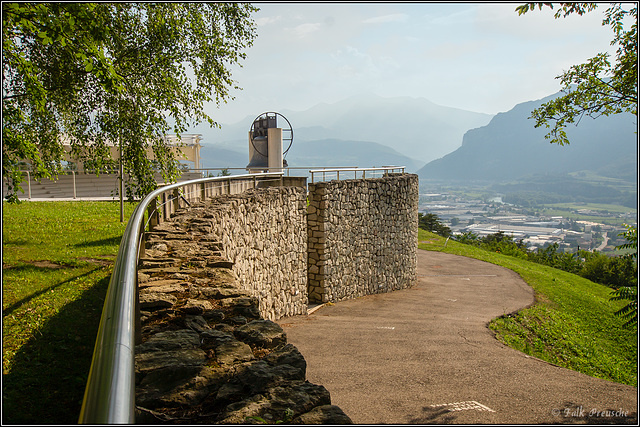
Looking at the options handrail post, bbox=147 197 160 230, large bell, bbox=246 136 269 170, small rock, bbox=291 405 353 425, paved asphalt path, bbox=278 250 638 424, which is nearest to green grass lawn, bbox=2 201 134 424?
handrail post, bbox=147 197 160 230

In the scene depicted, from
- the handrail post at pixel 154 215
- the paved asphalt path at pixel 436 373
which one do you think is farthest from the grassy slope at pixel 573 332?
the handrail post at pixel 154 215

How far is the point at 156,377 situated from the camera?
102 inches

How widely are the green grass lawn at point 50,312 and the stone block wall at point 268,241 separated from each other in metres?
2.28

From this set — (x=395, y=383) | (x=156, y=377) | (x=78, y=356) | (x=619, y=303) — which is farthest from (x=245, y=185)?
(x=619, y=303)

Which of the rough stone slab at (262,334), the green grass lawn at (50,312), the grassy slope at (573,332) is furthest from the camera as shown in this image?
the grassy slope at (573,332)

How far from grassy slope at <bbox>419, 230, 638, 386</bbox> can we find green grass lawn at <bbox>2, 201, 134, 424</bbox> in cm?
902

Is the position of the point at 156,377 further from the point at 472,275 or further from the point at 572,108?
the point at 472,275

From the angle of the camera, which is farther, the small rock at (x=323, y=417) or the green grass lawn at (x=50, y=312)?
the green grass lawn at (x=50, y=312)

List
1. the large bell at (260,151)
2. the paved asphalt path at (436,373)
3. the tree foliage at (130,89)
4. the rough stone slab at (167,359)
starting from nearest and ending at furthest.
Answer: the rough stone slab at (167,359) → the paved asphalt path at (436,373) → the tree foliage at (130,89) → the large bell at (260,151)

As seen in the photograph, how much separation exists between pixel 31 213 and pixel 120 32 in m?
7.85

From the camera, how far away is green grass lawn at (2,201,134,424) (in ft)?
14.6

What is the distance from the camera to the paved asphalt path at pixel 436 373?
651cm

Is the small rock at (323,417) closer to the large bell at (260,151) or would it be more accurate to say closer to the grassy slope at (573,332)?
the grassy slope at (573,332)

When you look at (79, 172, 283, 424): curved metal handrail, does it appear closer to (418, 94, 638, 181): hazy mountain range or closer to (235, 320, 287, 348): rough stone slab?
(235, 320, 287, 348): rough stone slab
